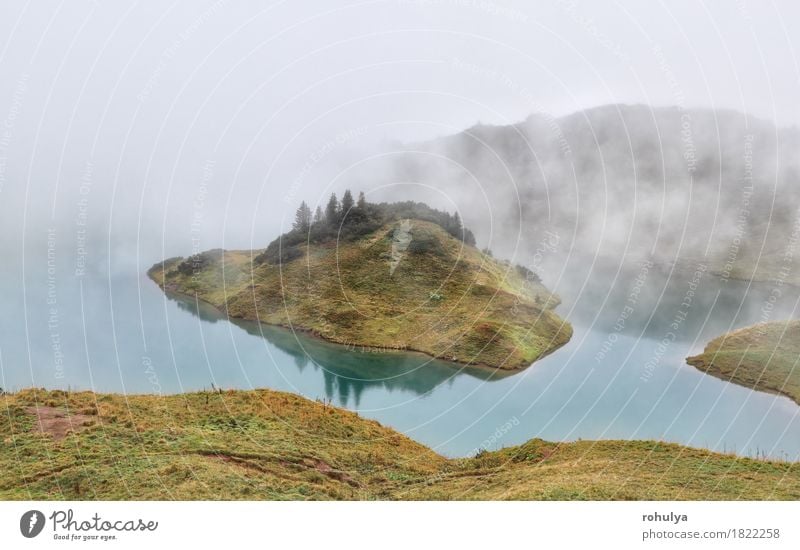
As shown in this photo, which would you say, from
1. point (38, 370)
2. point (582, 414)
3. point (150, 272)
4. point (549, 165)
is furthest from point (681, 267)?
point (38, 370)

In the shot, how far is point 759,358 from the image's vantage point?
24.4 m

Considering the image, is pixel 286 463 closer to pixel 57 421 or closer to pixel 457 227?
pixel 57 421

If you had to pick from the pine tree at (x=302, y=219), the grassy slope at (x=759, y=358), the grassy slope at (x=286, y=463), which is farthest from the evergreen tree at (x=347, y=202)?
the grassy slope at (x=759, y=358)

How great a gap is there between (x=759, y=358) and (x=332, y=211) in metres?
22.5

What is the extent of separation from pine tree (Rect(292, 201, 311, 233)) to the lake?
17.4 ft

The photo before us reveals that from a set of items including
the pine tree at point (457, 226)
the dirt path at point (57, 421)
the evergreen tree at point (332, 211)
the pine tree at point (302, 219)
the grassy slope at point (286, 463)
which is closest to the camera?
the grassy slope at point (286, 463)

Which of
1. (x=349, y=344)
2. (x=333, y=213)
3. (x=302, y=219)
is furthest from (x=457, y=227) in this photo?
(x=349, y=344)

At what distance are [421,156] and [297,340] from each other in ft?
36.1

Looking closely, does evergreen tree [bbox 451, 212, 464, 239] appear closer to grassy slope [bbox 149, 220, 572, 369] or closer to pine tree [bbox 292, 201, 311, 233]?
grassy slope [bbox 149, 220, 572, 369]

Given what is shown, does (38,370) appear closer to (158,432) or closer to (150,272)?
(158,432)

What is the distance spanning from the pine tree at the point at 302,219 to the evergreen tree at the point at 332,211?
112 cm

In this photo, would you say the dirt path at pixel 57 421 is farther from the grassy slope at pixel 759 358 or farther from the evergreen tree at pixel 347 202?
the grassy slope at pixel 759 358

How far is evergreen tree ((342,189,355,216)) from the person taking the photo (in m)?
24.9

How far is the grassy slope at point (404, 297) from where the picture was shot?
2520 centimetres
